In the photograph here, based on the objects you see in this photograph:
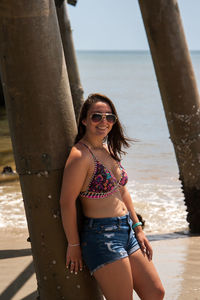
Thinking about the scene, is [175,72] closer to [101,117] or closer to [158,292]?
[101,117]

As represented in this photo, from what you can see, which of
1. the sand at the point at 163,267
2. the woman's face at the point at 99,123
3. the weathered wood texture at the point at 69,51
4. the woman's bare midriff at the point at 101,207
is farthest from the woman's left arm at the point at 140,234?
the weathered wood texture at the point at 69,51

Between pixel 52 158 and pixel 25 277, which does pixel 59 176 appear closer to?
pixel 52 158

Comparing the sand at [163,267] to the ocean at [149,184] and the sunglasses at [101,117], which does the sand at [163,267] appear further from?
the sunglasses at [101,117]

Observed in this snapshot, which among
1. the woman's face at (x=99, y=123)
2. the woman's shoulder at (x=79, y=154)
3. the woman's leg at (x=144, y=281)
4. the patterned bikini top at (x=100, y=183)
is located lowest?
the woman's leg at (x=144, y=281)

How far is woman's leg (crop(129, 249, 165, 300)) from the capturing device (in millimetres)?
2938

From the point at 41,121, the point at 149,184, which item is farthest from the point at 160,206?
the point at 41,121

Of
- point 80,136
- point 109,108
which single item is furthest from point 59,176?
point 109,108

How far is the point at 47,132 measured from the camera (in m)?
2.79

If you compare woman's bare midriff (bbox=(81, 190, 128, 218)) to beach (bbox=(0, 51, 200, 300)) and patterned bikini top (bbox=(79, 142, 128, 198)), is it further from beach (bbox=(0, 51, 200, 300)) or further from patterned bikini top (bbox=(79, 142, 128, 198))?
beach (bbox=(0, 51, 200, 300))

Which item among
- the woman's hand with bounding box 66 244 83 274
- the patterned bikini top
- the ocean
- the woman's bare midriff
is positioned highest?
the patterned bikini top

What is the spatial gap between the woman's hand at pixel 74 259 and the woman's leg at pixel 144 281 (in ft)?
0.90

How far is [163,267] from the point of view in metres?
4.41

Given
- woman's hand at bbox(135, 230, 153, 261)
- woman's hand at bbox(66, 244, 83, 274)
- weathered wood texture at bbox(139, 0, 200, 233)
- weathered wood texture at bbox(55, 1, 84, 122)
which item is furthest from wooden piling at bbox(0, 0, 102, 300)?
weathered wood texture at bbox(55, 1, 84, 122)

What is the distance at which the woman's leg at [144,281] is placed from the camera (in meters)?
2.94
